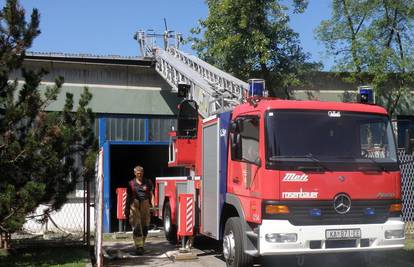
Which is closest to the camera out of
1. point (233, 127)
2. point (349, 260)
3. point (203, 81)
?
point (233, 127)

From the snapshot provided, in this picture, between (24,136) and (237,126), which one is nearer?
(237,126)

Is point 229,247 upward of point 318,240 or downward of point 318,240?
downward

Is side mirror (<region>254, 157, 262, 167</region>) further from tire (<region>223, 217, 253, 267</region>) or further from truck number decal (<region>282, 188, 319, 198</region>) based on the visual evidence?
tire (<region>223, 217, 253, 267</region>)

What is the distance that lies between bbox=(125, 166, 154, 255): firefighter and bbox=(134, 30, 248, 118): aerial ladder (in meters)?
2.09

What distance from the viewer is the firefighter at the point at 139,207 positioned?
11570mm

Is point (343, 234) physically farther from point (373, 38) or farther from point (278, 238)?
point (373, 38)

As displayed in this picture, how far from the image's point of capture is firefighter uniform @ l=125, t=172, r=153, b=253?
11.6m

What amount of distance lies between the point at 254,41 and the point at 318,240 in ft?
35.2

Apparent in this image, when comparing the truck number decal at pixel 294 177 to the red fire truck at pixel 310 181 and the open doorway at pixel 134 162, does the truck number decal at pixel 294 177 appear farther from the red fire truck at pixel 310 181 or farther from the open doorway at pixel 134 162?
the open doorway at pixel 134 162

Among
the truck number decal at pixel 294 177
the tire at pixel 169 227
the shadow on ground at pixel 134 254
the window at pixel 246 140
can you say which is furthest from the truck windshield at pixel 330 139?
the tire at pixel 169 227

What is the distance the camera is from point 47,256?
10789mm

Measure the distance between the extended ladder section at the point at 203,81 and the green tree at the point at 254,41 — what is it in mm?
1048

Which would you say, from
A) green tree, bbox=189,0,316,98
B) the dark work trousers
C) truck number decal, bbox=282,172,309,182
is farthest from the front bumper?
green tree, bbox=189,0,316,98

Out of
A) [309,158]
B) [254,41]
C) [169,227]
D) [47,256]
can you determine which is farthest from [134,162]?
[309,158]
